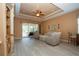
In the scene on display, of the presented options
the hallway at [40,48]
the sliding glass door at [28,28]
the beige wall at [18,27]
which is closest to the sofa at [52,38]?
the hallway at [40,48]

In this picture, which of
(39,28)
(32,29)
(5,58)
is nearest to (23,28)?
(32,29)

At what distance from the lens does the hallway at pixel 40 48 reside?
3762 millimetres

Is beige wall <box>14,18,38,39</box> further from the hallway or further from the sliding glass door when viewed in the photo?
the hallway

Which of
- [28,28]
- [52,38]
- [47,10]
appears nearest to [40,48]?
[52,38]

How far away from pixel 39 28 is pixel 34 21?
29 centimetres

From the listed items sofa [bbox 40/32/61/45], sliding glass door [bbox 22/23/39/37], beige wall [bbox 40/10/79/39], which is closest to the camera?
sliding glass door [bbox 22/23/39/37]

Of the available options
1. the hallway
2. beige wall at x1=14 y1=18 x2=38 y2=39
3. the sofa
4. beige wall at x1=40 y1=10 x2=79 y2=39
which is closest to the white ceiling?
beige wall at x1=40 y1=10 x2=79 y2=39

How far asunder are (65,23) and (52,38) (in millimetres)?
761

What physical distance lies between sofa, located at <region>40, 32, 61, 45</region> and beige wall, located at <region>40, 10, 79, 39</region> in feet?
0.73

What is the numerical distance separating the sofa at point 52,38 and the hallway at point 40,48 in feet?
0.65

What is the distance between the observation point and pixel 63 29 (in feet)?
13.0

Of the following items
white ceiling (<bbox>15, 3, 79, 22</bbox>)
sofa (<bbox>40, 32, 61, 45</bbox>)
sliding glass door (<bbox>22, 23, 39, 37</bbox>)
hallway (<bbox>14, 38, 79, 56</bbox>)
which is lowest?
hallway (<bbox>14, 38, 79, 56</bbox>)

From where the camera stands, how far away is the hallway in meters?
3.76

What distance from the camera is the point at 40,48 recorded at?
14.9 feet
